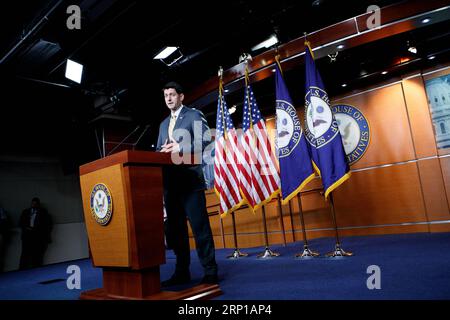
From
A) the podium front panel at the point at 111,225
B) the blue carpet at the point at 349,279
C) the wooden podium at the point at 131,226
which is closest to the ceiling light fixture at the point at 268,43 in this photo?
the blue carpet at the point at 349,279

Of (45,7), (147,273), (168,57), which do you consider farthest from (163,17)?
(147,273)

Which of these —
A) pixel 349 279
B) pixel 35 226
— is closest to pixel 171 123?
pixel 349 279

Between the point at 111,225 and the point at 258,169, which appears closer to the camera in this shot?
the point at 111,225

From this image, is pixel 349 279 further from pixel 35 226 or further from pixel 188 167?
pixel 35 226

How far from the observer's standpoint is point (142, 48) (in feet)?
16.7

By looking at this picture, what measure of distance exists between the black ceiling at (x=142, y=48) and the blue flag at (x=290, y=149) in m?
1.15

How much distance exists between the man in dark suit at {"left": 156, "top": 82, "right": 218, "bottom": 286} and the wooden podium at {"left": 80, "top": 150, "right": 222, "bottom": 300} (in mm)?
307

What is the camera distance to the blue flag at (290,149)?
3.63 m

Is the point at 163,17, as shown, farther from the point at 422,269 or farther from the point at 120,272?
the point at 422,269

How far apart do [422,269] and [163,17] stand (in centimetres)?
405

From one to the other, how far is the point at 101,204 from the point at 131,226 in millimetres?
312

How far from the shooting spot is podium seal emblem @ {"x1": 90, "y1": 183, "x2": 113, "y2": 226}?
184cm

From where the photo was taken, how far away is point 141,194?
5.80 feet

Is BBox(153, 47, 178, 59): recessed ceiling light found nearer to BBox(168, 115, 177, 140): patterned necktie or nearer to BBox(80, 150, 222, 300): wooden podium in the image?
BBox(168, 115, 177, 140): patterned necktie
